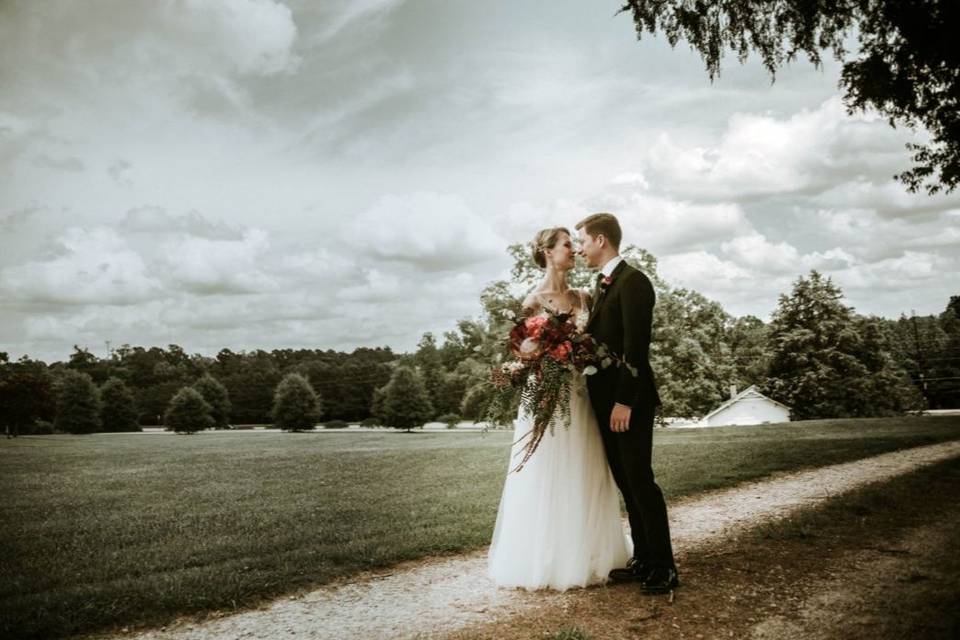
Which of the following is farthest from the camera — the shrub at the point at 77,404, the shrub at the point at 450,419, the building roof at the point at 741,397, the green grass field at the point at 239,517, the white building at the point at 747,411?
the shrub at the point at 450,419

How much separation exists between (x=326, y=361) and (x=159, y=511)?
139 feet

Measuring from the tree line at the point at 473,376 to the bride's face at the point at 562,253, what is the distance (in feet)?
58.6

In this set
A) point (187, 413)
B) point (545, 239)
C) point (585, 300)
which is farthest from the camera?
point (187, 413)

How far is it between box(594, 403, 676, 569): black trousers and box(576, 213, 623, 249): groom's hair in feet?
4.34

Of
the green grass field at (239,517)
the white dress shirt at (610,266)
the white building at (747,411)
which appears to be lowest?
the white building at (747,411)

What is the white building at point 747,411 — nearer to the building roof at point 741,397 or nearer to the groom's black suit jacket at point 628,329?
the building roof at point 741,397

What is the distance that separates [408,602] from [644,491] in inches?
77.5

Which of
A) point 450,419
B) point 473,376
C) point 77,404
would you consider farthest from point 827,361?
point 77,404

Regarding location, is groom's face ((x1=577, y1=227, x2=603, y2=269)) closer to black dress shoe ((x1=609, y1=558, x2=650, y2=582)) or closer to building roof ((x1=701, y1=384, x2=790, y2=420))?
black dress shoe ((x1=609, y1=558, x2=650, y2=582))

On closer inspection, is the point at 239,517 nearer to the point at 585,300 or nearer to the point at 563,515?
the point at 563,515

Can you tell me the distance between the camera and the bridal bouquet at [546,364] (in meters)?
4.51

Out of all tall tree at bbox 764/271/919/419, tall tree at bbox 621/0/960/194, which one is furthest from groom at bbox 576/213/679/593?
tall tree at bbox 764/271/919/419

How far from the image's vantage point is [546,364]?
4.54 metres

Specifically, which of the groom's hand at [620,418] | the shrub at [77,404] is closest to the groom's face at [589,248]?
the groom's hand at [620,418]
